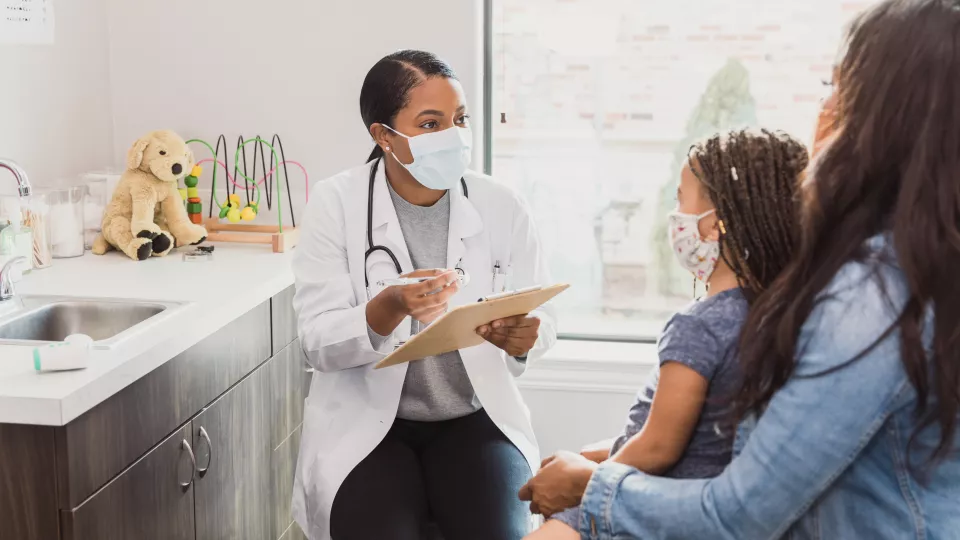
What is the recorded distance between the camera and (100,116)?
2824mm

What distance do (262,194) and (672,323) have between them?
192 cm

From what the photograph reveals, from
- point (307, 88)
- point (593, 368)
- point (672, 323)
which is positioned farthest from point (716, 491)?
point (307, 88)

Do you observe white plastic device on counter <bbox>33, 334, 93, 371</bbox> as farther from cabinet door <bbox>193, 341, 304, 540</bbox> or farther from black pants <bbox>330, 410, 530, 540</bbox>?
black pants <bbox>330, 410, 530, 540</bbox>

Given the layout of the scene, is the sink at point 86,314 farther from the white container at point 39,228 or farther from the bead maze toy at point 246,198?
the bead maze toy at point 246,198

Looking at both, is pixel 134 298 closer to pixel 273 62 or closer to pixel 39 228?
pixel 39 228

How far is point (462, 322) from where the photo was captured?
5.20 ft

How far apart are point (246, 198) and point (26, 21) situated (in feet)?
2.45

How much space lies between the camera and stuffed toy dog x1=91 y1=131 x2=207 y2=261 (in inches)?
97.3

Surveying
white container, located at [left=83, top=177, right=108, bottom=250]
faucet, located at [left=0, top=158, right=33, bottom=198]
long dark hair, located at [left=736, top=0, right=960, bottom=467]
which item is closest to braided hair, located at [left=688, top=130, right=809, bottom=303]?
long dark hair, located at [left=736, top=0, right=960, bottom=467]

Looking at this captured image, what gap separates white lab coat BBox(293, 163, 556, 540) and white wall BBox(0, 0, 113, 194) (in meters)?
0.94

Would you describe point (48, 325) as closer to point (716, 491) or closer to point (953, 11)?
point (716, 491)

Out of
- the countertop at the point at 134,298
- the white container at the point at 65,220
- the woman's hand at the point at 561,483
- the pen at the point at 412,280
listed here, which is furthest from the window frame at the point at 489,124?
the woman's hand at the point at 561,483

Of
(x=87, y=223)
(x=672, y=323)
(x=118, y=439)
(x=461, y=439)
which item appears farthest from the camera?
(x=87, y=223)

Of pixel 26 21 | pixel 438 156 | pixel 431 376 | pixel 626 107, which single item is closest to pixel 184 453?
pixel 431 376
